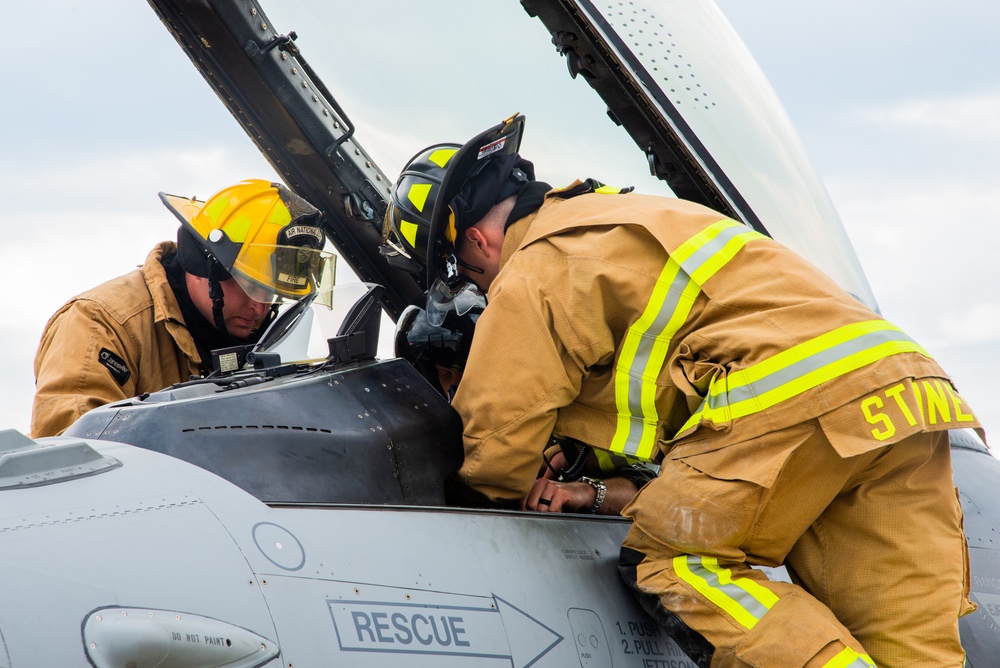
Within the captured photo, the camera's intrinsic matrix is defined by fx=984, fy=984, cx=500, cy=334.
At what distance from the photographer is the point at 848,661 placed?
2086 millimetres

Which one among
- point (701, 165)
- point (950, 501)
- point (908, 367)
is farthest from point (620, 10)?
point (950, 501)

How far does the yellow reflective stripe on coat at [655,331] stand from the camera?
235 centimetres

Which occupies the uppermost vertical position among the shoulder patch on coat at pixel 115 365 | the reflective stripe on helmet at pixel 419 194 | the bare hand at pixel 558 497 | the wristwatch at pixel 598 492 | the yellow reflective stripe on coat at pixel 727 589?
the shoulder patch on coat at pixel 115 365

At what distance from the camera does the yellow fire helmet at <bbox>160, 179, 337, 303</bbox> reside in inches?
149

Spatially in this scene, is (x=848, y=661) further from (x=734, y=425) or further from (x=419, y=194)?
(x=419, y=194)

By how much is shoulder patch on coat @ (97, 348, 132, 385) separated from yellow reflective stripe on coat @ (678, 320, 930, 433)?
232 centimetres

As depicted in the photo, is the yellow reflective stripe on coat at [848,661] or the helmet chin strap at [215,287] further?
the helmet chin strap at [215,287]

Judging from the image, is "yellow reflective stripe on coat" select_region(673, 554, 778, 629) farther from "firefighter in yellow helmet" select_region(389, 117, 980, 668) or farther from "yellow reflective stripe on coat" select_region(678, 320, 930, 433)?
"yellow reflective stripe on coat" select_region(678, 320, 930, 433)

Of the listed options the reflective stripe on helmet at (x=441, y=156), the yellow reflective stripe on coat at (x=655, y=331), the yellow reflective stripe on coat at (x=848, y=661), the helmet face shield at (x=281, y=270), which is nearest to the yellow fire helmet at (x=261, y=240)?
the helmet face shield at (x=281, y=270)

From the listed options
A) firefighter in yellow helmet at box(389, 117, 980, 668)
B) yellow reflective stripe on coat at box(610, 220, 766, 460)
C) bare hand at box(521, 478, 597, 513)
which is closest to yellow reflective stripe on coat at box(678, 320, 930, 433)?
firefighter in yellow helmet at box(389, 117, 980, 668)

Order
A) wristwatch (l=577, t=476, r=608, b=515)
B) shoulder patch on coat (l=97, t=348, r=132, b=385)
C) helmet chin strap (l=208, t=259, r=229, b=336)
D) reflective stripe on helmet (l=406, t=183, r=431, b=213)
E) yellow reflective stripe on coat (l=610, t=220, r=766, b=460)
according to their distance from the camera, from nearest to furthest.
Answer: yellow reflective stripe on coat (l=610, t=220, r=766, b=460), wristwatch (l=577, t=476, r=608, b=515), reflective stripe on helmet (l=406, t=183, r=431, b=213), shoulder patch on coat (l=97, t=348, r=132, b=385), helmet chin strap (l=208, t=259, r=229, b=336)

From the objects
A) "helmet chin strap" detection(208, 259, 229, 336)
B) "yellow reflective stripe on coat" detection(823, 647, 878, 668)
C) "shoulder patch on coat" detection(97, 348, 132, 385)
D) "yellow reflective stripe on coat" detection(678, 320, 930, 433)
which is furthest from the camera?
"helmet chin strap" detection(208, 259, 229, 336)

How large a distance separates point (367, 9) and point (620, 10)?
1.01 metres

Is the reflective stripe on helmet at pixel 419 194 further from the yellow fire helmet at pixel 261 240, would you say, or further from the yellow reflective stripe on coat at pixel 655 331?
the yellow fire helmet at pixel 261 240
